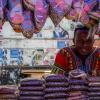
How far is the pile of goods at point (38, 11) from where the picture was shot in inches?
135

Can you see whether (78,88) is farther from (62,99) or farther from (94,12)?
(94,12)

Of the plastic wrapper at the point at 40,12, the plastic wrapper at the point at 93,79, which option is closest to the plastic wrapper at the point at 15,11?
the plastic wrapper at the point at 40,12

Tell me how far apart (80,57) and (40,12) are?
110cm

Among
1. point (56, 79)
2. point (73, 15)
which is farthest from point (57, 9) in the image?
point (56, 79)

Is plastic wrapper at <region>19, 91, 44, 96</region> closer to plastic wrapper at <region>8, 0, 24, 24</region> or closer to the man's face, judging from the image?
plastic wrapper at <region>8, 0, 24, 24</region>

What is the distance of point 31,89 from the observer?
3475mm

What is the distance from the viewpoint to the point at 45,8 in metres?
3.46

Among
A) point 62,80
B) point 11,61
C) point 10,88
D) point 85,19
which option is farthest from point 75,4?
point 11,61

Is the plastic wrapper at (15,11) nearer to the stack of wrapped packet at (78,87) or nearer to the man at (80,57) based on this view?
the stack of wrapped packet at (78,87)

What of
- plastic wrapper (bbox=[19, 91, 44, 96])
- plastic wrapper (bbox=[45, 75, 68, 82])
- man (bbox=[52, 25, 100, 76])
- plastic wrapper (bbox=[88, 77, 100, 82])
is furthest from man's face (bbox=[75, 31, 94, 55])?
plastic wrapper (bbox=[19, 91, 44, 96])

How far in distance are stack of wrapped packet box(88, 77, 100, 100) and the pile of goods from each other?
1.47 ft

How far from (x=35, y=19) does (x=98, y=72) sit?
1.04 metres

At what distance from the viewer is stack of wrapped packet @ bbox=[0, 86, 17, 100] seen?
348 cm

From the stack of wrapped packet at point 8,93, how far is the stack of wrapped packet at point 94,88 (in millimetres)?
586
